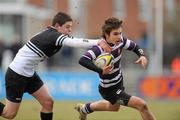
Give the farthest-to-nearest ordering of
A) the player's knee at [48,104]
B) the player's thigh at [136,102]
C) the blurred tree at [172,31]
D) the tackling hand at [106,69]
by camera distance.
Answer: the blurred tree at [172,31]
the player's knee at [48,104]
the player's thigh at [136,102]
the tackling hand at [106,69]

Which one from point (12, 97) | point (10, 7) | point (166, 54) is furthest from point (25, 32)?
point (12, 97)

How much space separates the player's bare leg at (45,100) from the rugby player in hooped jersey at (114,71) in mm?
910

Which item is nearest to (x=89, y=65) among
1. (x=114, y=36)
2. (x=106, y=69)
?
(x=106, y=69)

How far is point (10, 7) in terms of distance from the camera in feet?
142

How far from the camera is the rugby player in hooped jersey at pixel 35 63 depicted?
1162 centimetres

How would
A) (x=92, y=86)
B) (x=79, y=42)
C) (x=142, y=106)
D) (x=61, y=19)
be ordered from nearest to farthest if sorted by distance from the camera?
(x=79, y=42)
(x=61, y=19)
(x=142, y=106)
(x=92, y=86)

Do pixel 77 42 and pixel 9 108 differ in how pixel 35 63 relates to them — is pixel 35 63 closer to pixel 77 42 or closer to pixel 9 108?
pixel 9 108

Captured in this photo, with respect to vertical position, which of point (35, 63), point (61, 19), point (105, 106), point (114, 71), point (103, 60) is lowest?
point (105, 106)

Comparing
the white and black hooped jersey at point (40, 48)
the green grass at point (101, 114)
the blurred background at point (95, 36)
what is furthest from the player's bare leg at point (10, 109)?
the blurred background at point (95, 36)

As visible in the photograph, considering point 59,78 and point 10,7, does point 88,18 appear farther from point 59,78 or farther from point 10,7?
point 59,78

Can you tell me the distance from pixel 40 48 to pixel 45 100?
0.98 m

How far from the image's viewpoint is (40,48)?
11.8 meters

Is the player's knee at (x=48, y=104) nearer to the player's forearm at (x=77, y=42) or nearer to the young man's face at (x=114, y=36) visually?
the player's forearm at (x=77, y=42)

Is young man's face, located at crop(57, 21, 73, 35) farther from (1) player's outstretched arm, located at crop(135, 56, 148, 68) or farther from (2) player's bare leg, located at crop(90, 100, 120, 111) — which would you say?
(2) player's bare leg, located at crop(90, 100, 120, 111)
